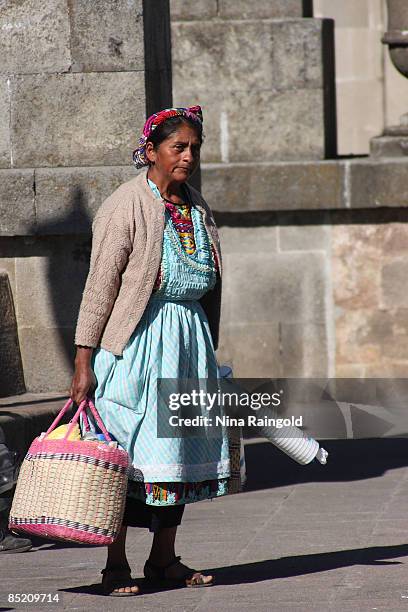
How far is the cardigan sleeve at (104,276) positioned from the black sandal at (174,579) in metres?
0.85

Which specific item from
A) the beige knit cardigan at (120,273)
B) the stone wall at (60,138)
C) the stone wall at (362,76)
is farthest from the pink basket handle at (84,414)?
the stone wall at (362,76)

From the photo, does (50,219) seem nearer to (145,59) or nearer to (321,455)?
(145,59)

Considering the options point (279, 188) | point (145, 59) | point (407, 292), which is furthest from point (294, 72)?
point (145, 59)

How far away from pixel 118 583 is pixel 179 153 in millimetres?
1537

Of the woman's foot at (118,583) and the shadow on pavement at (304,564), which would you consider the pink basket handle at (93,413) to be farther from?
the shadow on pavement at (304,564)

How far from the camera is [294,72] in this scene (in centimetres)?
1170

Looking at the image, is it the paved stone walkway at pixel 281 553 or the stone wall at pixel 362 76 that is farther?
the stone wall at pixel 362 76

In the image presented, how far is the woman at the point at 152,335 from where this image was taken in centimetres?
609

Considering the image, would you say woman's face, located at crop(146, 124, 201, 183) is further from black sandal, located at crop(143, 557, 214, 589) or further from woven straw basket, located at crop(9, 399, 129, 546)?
black sandal, located at crop(143, 557, 214, 589)

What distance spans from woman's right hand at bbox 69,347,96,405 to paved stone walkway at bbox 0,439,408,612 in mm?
716

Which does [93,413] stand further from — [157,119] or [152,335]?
[157,119]

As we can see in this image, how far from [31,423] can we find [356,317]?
4.38m

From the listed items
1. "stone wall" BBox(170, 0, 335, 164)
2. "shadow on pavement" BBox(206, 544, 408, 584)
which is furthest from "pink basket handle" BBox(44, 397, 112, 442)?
"stone wall" BBox(170, 0, 335, 164)

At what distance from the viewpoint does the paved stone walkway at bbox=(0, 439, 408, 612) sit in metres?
6.04
